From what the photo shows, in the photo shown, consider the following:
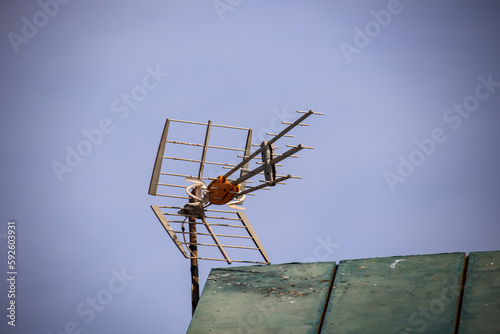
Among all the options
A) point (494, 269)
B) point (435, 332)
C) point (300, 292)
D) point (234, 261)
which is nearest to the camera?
point (435, 332)

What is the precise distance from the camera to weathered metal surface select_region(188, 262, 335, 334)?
13.4m

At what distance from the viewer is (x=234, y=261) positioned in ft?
51.3

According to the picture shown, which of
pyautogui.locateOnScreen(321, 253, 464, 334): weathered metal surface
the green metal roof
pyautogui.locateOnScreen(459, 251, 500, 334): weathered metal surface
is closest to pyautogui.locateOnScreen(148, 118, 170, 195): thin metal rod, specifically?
the green metal roof

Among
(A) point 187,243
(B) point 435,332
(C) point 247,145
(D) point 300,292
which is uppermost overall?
(C) point 247,145

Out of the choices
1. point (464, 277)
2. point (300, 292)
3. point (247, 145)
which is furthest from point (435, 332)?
point (247, 145)

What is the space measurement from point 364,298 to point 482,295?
6.32 feet

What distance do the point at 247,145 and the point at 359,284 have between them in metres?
4.51

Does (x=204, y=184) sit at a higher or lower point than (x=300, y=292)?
higher

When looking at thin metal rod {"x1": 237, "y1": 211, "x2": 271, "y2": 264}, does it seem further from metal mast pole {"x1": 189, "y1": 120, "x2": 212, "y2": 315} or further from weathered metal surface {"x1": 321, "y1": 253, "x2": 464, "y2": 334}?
weathered metal surface {"x1": 321, "y1": 253, "x2": 464, "y2": 334}

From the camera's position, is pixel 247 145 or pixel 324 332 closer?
pixel 324 332

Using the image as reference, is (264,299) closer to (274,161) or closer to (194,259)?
(194,259)

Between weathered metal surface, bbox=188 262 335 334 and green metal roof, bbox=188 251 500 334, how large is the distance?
2 cm

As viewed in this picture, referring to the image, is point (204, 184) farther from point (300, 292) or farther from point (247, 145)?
point (300, 292)

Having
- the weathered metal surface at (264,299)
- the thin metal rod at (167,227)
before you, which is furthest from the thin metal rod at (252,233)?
the thin metal rod at (167,227)
